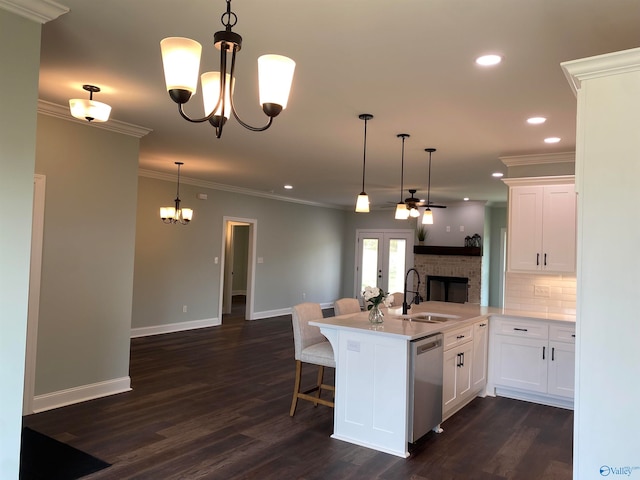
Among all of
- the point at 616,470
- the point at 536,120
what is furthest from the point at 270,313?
the point at 616,470

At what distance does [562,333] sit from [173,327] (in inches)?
237

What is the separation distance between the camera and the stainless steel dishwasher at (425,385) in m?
3.38

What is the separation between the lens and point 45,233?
3.99 m

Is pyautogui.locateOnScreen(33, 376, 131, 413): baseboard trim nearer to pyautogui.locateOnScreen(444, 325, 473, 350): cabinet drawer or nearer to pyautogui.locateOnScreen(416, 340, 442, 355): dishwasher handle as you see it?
pyautogui.locateOnScreen(416, 340, 442, 355): dishwasher handle

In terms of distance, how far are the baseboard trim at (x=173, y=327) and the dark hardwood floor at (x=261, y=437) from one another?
2099 millimetres

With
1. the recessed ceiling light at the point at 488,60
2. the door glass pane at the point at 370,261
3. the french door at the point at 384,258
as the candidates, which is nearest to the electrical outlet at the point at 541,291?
the recessed ceiling light at the point at 488,60

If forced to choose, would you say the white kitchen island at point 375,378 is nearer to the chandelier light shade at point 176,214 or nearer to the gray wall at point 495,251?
the chandelier light shade at point 176,214

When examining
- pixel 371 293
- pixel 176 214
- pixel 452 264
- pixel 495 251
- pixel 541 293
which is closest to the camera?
pixel 371 293

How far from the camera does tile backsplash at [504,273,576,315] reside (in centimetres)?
512

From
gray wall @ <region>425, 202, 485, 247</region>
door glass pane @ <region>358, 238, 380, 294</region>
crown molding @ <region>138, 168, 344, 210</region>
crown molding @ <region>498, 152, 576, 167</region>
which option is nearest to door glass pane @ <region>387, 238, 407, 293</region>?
door glass pane @ <region>358, 238, 380, 294</region>

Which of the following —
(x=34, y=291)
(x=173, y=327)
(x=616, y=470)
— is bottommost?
(x=173, y=327)

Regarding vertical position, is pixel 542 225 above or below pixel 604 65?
below

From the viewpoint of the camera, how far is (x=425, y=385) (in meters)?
3.54

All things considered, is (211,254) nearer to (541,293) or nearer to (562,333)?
(541,293)
